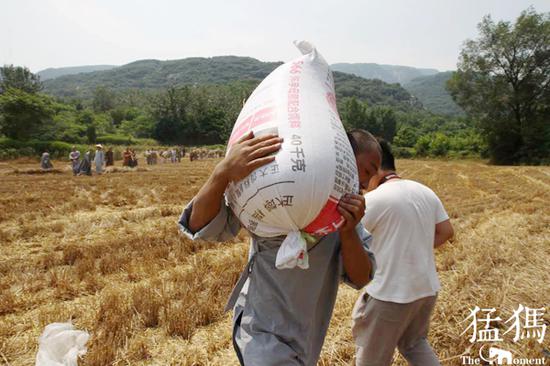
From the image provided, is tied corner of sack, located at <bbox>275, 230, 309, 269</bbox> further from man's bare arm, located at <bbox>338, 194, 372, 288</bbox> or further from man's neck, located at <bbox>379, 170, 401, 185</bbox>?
man's neck, located at <bbox>379, 170, 401, 185</bbox>

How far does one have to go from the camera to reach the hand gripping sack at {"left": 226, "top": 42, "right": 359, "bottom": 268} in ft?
4.44

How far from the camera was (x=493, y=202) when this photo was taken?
10586 millimetres

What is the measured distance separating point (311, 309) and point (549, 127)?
42.9 m

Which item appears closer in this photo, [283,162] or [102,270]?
[283,162]

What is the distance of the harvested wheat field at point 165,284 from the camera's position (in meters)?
3.06

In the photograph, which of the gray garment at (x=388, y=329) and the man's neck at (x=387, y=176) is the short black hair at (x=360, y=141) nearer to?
the man's neck at (x=387, y=176)

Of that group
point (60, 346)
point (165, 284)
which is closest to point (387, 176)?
point (60, 346)

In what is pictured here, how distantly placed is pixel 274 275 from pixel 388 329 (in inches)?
41.9

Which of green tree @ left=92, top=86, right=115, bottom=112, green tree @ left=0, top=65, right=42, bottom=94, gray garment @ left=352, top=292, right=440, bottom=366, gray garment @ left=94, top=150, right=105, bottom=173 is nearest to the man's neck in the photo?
gray garment @ left=352, top=292, right=440, bottom=366

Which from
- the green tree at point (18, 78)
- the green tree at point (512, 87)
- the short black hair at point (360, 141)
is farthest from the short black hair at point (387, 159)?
the green tree at point (18, 78)

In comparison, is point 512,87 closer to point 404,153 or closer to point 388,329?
point 404,153

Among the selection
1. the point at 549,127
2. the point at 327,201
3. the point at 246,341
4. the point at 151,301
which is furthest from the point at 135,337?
the point at 549,127

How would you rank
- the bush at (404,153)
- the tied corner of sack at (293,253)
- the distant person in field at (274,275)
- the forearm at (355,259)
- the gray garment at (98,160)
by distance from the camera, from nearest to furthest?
the tied corner of sack at (293,253) → the distant person in field at (274,275) → the forearm at (355,259) → the gray garment at (98,160) → the bush at (404,153)

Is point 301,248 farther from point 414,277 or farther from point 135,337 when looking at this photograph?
point 135,337
